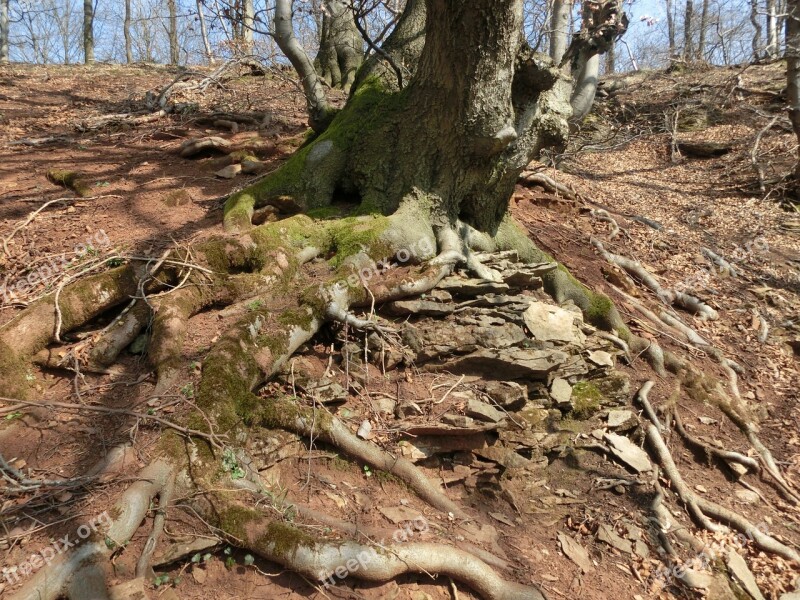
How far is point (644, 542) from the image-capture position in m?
4.02

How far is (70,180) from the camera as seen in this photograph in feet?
21.1

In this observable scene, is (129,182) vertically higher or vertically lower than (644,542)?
higher

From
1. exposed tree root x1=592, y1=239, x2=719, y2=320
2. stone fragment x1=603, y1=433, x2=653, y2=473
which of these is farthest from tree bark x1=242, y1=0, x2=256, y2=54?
exposed tree root x1=592, y1=239, x2=719, y2=320

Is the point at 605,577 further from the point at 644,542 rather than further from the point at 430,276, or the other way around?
the point at 430,276

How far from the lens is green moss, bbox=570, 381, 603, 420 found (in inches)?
189

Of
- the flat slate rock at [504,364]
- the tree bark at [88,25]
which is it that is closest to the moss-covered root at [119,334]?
the flat slate rock at [504,364]

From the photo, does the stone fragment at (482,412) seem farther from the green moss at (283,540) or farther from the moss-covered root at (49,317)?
the moss-covered root at (49,317)

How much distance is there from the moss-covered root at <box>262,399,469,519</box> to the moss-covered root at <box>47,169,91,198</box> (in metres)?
4.55

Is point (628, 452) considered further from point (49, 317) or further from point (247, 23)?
point (247, 23)

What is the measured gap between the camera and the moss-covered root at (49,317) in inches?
134

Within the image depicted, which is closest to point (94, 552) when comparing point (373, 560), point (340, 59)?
point (373, 560)

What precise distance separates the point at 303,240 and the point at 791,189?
11006mm

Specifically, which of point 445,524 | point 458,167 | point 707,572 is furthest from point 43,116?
point 707,572

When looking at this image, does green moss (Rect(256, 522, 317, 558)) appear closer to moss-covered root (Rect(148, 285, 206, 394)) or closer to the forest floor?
the forest floor
